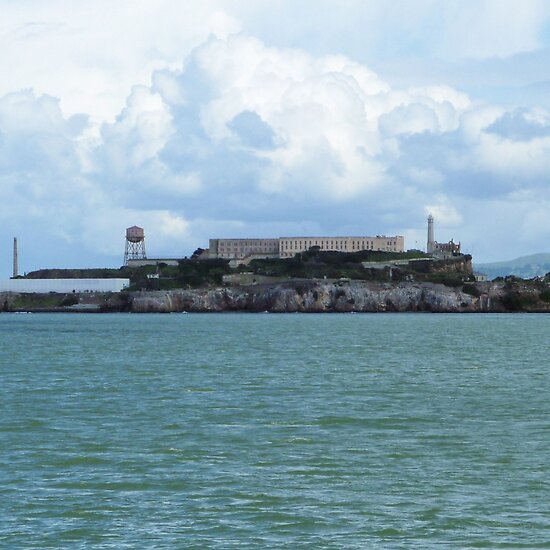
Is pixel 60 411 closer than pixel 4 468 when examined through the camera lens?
No

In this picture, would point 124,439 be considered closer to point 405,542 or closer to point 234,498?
point 234,498

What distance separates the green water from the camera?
70.4 ft

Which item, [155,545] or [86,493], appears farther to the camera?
[86,493]

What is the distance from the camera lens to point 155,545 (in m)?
20.2

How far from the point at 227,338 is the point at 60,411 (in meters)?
61.8

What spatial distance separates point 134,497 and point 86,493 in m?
1.23

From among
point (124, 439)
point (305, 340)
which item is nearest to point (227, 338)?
point (305, 340)

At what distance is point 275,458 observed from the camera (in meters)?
29.2

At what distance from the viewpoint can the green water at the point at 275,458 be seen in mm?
21469

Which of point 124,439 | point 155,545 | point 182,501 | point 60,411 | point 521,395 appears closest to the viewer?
point 155,545

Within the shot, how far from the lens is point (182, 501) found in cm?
2372

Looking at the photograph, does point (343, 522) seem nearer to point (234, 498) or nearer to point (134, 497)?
point (234, 498)

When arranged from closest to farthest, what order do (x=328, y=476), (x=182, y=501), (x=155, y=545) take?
(x=155, y=545), (x=182, y=501), (x=328, y=476)

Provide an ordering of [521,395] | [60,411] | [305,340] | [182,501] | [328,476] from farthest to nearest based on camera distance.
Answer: [305,340] < [521,395] < [60,411] < [328,476] < [182,501]
